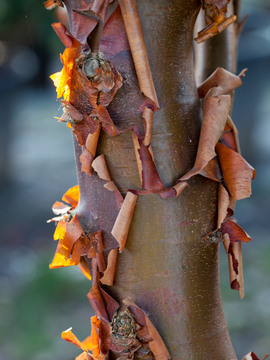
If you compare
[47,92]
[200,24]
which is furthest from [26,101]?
[200,24]

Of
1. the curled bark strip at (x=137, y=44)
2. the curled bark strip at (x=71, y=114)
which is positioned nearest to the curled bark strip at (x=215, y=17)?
the curled bark strip at (x=137, y=44)

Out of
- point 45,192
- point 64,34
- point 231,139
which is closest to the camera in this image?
point 64,34

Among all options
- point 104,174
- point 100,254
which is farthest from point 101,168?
point 100,254

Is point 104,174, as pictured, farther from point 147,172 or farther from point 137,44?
point 137,44

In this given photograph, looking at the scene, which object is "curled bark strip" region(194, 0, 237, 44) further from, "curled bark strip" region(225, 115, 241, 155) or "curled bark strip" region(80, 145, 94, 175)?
"curled bark strip" region(80, 145, 94, 175)

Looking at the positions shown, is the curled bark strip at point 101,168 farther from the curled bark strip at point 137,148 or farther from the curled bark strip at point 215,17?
the curled bark strip at point 215,17
